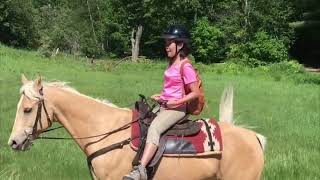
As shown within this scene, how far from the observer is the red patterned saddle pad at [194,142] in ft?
20.0

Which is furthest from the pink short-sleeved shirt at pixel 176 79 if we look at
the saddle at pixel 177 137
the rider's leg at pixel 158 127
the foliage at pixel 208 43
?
the foliage at pixel 208 43

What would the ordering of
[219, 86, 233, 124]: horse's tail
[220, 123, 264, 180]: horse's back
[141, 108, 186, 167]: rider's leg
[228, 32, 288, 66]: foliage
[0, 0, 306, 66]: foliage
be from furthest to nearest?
[0, 0, 306, 66]: foliage < [228, 32, 288, 66]: foliage < [219, 86, 233, 124]: horse's tail < [220, 123, 264, 180]: horse's back < [141, 108, 186, 167]: rider's leg

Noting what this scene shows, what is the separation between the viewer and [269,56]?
46469mm

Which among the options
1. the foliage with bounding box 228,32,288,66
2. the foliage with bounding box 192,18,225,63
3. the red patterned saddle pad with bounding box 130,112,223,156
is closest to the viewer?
the red patterned saddle pad with bounding box 130,112,223,156

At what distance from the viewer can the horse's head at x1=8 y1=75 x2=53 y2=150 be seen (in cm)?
573

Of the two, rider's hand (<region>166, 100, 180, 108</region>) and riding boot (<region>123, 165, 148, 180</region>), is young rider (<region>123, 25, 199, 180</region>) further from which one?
riding boot (<region>123, 165, 148, 180</region>)

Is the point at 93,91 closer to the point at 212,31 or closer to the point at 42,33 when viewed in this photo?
the point at 212,31

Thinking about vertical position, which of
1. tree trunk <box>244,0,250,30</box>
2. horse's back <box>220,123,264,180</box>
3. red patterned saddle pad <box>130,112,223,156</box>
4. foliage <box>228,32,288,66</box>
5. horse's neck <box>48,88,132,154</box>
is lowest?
foliage <box>228,32,288,66</box>

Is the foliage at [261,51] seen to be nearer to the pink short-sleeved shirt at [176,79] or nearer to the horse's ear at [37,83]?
the pink short-sleeved shirt at [176,79]

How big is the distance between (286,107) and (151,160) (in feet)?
44.6

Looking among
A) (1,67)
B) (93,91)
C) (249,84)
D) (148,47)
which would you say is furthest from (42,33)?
(93,91)

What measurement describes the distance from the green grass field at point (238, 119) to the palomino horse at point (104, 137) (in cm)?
49

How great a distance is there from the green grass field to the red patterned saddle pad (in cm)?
118

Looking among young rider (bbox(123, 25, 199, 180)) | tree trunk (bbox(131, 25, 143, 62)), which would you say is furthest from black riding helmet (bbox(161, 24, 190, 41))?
tree trunk (bbox(131, 25, 143, 62))
